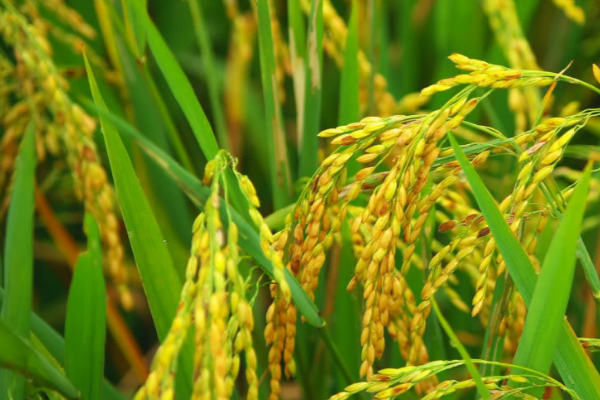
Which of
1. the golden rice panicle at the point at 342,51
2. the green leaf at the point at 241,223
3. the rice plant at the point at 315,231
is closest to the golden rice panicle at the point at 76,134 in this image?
the rice plant at the point at 315,231

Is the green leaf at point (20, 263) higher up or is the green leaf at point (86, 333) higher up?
the green leaf at point (20, 263)

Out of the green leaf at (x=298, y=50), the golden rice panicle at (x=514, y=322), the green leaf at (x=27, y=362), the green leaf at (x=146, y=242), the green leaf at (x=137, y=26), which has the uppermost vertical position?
the green leaf at (x=137, y=26)

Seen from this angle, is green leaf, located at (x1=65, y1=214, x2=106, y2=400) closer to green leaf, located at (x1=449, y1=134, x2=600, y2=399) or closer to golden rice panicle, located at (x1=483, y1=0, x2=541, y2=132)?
green leaf, located at (x1=449, y1=134, x2=600, y2=399)

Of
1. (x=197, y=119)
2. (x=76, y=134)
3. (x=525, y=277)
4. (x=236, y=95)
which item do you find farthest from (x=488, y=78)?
(x=236, y=95)

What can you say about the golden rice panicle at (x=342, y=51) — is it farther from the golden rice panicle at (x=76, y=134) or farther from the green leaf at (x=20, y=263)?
the green leaf at (x=20, y=263)

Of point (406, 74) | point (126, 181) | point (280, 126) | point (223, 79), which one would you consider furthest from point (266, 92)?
point (223, 79)

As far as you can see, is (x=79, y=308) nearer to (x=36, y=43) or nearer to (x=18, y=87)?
(x=36, y=43)
